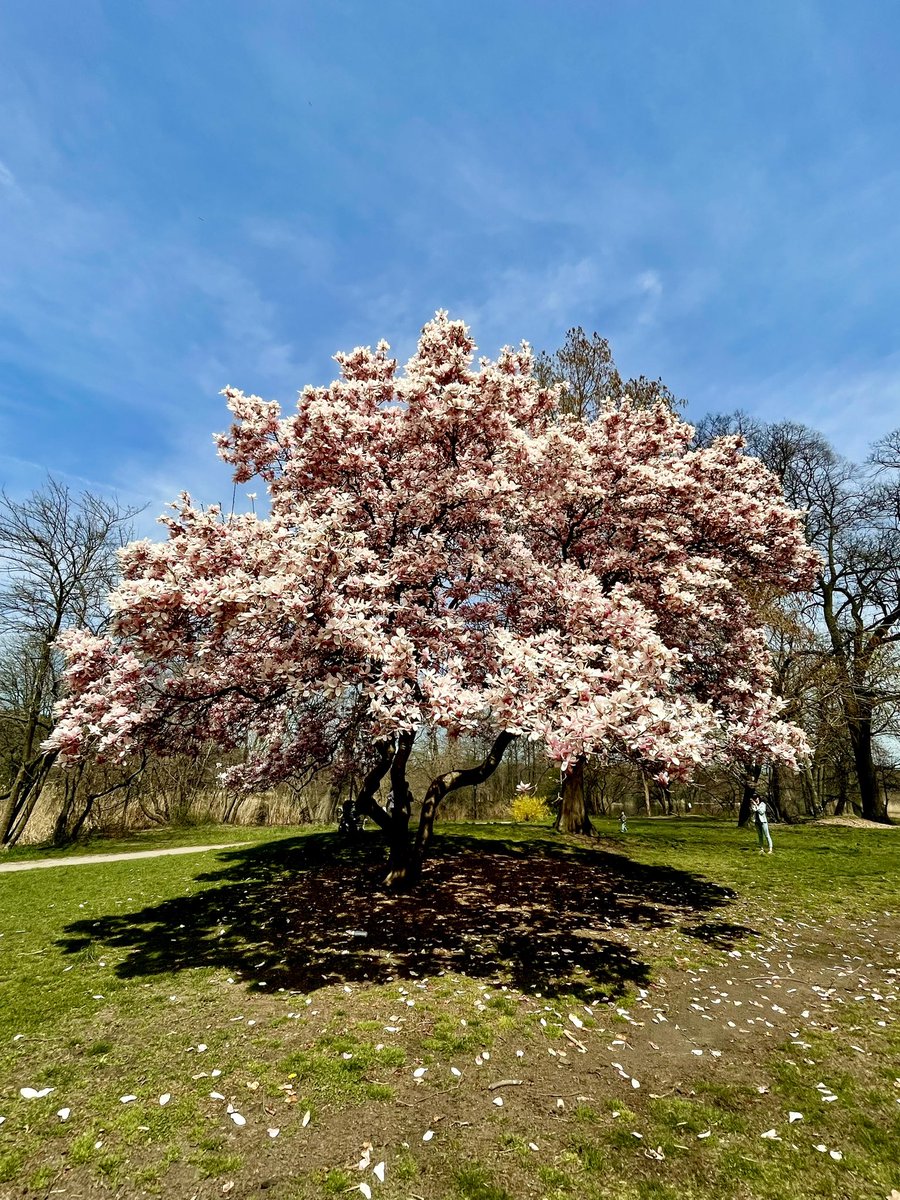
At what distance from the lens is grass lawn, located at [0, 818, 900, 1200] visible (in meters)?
4.88

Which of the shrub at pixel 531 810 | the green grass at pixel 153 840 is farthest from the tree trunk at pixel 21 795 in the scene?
the shrub at pixel 531 810

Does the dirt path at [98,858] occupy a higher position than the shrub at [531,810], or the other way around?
the shrub at [531,810]

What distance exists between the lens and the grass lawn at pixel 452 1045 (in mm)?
4875

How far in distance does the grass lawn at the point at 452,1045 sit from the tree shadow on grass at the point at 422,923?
0.08 m

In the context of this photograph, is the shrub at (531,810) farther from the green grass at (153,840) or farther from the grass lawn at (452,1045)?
the grass lawn at (452,1045)

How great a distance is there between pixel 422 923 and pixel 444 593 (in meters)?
6.57

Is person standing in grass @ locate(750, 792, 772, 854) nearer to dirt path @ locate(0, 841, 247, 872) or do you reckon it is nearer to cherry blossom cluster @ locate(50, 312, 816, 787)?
cherry blossom cluster @ locate(50, 312, 816, 787)

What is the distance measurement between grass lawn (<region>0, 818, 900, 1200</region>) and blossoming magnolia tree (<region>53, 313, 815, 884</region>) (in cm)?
331

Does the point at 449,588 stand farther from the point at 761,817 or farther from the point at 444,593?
the point at 761,817

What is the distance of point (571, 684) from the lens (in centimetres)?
784

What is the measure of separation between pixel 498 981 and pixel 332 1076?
3.28 m

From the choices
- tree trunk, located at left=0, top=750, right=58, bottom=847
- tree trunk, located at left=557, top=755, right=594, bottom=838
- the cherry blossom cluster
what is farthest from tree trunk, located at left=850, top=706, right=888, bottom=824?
tree trunk, located at left=0, top=750, right=58, bottom=847

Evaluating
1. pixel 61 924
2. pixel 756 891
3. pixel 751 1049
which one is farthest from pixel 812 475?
pixel 61 924

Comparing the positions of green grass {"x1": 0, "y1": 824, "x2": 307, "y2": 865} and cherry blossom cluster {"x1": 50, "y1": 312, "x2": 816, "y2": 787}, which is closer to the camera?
cherry blossom cluster {"x1": 50, "y1": 312, "x2": 816, "y2": 787}
